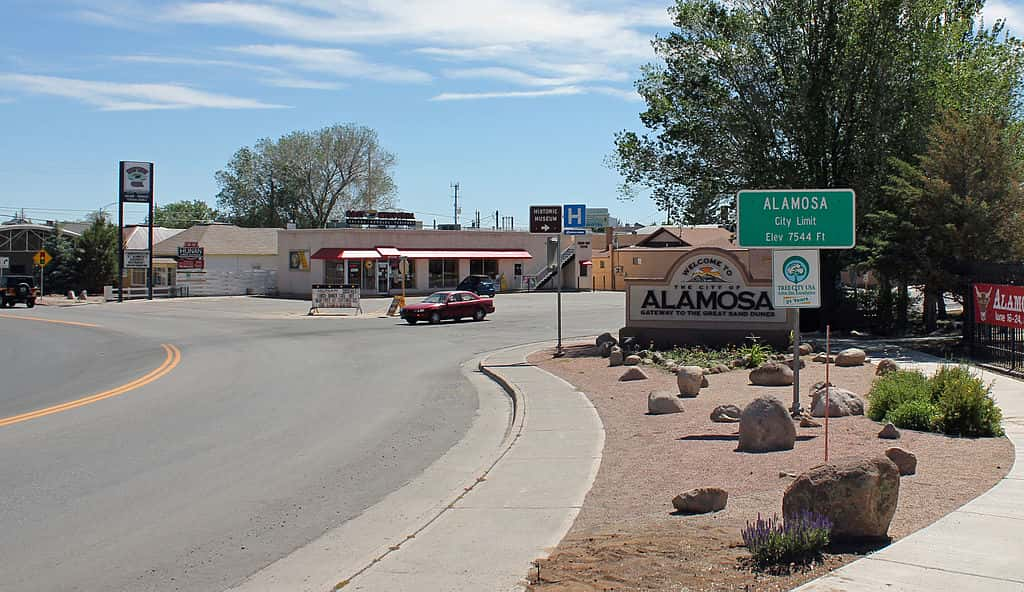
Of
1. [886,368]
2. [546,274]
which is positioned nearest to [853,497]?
[886,368]

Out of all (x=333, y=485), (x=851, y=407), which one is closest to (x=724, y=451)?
(x=851, y=407)

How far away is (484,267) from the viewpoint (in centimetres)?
7106

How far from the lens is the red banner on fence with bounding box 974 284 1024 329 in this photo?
1784 cm

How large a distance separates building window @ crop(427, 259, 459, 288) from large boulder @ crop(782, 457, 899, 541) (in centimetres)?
6213

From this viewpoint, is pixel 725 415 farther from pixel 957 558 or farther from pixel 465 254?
pixel 465 254

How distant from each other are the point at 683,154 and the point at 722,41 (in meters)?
3.62

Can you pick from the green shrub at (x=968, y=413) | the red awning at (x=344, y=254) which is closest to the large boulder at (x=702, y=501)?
the green shrub at (x=968, y=413)

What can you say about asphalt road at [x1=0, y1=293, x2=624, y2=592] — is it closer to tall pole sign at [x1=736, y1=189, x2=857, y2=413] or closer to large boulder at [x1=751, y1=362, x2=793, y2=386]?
tall pole sign at [x1=736, y1=189, x2=857, y2=413]

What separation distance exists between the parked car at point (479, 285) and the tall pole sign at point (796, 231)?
48.6m

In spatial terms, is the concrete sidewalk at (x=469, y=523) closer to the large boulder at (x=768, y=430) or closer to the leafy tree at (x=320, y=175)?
the large boulder at (x=768, y=430)

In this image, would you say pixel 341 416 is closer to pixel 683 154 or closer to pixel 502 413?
pixel 502 413

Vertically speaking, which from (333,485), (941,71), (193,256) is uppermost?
(941,71)

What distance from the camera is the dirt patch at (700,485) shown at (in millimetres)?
6145

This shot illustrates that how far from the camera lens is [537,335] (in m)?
33.2
